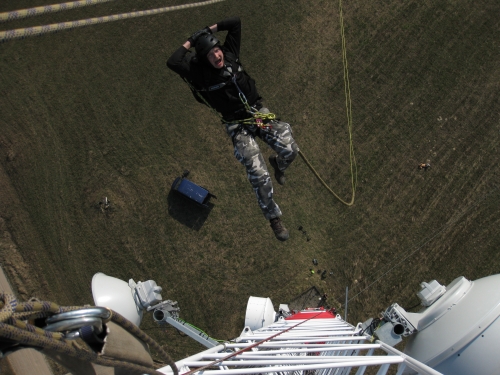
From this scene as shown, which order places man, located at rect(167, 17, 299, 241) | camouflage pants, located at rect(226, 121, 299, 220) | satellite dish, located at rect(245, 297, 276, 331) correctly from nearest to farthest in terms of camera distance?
man, located at rect(167, 17, 299, 241) → camouflage pants, located at rect(226, 121, 299, 220) → satellite dish, located at rect(245, 297, 276, 331)

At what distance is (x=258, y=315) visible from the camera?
7.35 m

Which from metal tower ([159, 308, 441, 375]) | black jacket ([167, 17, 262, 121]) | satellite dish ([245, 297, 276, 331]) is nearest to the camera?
metal tower ([159, 308, 441, 375])

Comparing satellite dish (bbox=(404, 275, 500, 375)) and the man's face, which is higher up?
the man's face

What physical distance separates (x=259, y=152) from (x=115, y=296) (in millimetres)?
3428

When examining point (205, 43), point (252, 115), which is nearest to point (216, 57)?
point (205, 43)

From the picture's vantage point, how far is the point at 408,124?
8766 mm

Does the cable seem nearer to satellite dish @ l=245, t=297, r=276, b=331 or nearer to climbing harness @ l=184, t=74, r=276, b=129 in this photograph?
satellite dish @ l=245, t=297, r=276, b=331

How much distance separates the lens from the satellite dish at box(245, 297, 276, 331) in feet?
24.0

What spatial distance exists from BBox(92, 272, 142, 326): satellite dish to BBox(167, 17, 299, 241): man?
2.82 m

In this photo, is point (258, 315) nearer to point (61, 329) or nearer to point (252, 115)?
point (252, 115)

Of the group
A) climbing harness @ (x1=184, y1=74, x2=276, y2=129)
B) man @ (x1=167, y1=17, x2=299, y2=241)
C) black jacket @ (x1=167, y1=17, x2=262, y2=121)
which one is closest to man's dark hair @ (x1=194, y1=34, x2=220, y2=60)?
man @ (x1=167, y1=17, x2=299, y2=241)

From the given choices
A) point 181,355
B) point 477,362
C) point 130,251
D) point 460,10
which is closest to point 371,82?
point 460,10

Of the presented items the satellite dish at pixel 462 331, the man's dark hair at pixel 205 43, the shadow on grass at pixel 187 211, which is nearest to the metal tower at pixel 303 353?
the satellite dish at pixel 462 331

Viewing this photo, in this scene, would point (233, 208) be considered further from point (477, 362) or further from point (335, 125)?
point (477, 362)
